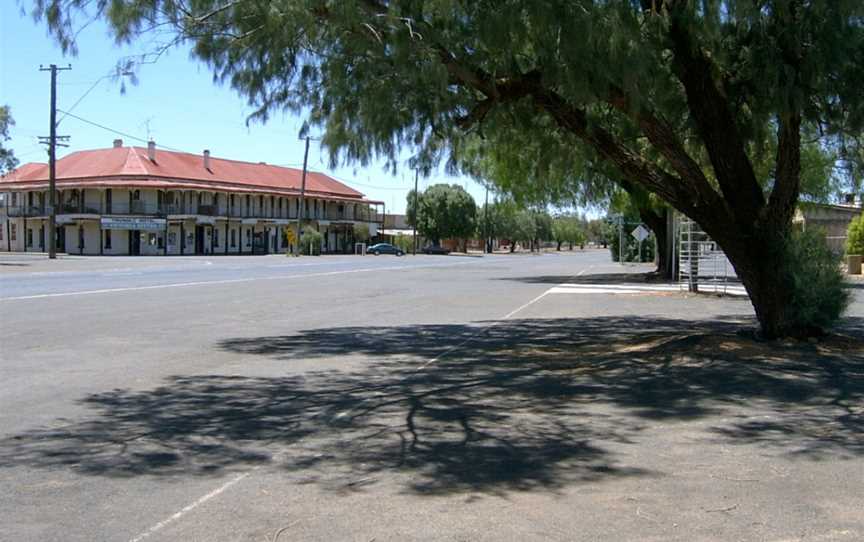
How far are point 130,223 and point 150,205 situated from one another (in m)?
2.46

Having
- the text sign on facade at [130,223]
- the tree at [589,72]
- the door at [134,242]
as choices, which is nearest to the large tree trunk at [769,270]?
the tree at [589,72]

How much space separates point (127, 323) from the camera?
17.0m

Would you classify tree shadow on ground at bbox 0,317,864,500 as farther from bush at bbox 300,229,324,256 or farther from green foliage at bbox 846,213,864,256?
bush at bbox 300,229,324,256

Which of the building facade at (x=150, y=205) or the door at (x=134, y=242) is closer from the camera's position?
the building facade at (x=150, y=205)

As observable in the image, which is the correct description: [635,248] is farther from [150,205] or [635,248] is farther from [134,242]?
[134,242]

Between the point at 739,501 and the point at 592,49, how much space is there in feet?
20.0

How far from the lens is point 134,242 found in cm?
7744

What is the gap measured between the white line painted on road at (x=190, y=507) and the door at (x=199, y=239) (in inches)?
3078

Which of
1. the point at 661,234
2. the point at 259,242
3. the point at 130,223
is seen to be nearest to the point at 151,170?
the point at 130,223

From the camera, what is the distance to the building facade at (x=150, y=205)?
251ft

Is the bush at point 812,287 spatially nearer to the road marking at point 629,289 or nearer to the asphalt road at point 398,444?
the asphalt road at point 398,444

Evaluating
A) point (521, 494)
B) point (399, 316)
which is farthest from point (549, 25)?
point (399, 316)

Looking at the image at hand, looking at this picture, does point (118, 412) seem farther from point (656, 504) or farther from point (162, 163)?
point (162, 163)

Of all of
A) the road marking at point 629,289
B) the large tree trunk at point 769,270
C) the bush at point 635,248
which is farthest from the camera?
the bush at point 635,248
